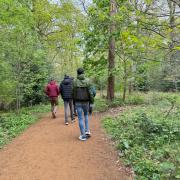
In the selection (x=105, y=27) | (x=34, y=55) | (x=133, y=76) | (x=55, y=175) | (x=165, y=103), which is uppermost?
(x=105, y=27)

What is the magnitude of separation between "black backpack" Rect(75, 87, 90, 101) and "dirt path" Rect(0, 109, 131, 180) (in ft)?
4.45

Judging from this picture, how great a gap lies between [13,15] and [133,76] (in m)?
7.92

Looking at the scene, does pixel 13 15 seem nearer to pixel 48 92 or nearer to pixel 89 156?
pixel 48 92

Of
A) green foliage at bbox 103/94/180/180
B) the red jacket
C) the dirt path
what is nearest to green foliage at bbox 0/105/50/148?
the dirt path

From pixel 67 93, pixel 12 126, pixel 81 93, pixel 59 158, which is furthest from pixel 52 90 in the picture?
pixel 59 158

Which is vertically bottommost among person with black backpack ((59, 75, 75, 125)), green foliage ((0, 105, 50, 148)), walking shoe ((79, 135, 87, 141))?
green foliage ((0, 105, 50, 148))

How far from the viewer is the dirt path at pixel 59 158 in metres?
6.38

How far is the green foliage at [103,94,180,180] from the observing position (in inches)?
234

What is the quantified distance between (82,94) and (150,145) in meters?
2.65

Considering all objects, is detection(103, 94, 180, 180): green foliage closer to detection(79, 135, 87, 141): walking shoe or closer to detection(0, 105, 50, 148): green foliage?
detection(79, 135, 87, 141): walking shoe

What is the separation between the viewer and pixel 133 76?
17734 mm

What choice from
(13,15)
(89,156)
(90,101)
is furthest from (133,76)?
(89,156)

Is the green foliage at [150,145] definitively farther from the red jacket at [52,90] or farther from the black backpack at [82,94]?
the red jacket at [52,90]

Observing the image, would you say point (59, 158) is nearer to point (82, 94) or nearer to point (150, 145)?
point (82, 94)
